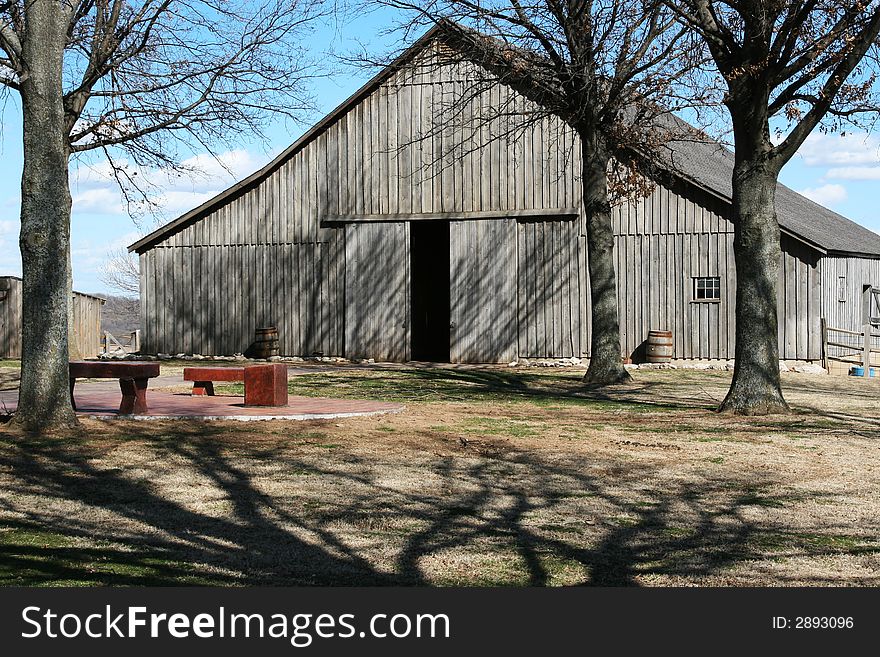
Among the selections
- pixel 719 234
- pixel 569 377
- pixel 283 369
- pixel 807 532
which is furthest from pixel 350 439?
pixel 719 234

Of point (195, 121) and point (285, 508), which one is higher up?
point (195, 121)

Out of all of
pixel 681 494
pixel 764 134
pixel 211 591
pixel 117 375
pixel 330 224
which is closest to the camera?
pixel 211 591

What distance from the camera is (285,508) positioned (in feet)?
29.5

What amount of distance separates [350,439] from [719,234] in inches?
628

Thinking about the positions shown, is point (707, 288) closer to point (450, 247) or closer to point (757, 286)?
point (450, 247)

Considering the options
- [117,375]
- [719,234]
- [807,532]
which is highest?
[719,234]

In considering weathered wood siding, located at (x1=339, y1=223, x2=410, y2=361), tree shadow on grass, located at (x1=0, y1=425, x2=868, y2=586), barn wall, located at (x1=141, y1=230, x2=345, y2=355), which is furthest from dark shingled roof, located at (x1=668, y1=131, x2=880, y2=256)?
tree shadow on grass, located at (x1=0, y1=425, x2=868, y2=586)

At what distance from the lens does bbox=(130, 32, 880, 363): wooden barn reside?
1051 inches

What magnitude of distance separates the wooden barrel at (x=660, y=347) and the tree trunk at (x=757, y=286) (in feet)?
34.9

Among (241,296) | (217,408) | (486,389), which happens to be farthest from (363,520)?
(241,296)

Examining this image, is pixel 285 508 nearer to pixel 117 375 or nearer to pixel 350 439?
pixel 350 439

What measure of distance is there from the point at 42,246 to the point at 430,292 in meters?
21.8

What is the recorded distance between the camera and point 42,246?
13.2 meters

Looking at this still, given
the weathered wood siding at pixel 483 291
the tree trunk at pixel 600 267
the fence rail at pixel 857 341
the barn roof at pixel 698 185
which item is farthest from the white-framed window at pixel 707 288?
the tree trunk at pixel 600 267
